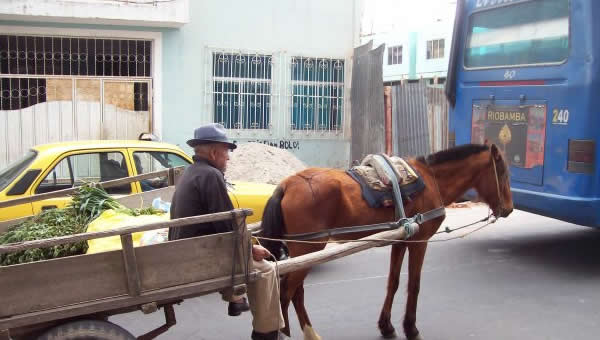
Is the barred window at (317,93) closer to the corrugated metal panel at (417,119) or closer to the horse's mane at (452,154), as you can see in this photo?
the corrugated metal panel at (417,119)

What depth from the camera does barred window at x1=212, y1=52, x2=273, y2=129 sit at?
39.2ft

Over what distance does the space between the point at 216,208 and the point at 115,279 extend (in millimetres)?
747

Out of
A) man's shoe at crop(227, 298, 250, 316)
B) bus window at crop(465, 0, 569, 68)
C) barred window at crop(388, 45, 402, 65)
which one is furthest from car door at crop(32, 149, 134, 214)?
barred window at crop(388, 45, 402, 65)

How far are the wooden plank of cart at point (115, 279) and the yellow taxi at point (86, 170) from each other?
277cm

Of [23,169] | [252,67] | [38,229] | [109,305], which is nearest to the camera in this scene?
[109,305]

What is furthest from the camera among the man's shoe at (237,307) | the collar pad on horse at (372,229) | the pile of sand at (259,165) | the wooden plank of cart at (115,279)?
the pile of sand at (259,165)

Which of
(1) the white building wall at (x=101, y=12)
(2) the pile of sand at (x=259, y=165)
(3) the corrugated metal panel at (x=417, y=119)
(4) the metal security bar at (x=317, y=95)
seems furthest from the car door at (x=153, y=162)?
(3) the corrugated metal panel at (x=417, y=119)

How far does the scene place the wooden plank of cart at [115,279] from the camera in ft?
9.92

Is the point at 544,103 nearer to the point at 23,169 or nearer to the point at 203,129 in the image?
the point at 203,129

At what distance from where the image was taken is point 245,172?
Answer: 10.3 meters

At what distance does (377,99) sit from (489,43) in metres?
4.71

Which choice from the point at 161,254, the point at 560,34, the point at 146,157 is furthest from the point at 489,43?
the point at 161,254

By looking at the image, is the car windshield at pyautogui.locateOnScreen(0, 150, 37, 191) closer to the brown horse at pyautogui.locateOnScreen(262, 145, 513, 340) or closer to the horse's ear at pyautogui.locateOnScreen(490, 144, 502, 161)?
the brown horse at pyautogui.locateOnScreen(262, 145, 513, 340)

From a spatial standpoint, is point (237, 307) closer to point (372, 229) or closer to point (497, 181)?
point (372, 229)
